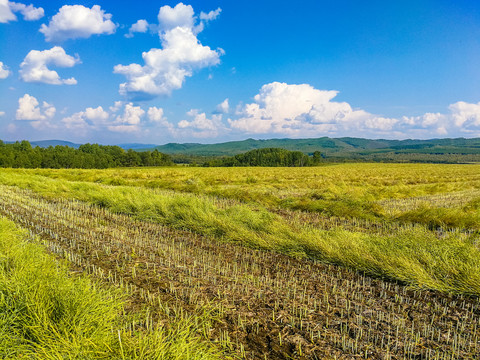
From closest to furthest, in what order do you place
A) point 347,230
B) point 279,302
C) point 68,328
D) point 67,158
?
point 68,328 → point 279,302 → point 347,230 → point 67,158

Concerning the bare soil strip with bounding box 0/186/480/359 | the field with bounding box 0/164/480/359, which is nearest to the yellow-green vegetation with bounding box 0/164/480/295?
the field with bounding box 0/164/480/359

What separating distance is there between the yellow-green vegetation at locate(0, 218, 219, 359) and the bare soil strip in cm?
66

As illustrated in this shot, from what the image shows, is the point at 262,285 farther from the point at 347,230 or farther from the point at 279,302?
the point at 347,230

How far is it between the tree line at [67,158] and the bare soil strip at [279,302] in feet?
274

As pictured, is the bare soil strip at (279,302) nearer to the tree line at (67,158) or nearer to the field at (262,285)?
the field at (262,285)

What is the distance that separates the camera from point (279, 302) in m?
4.51

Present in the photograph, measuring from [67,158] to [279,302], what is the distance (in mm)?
96956

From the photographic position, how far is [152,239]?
8.03m

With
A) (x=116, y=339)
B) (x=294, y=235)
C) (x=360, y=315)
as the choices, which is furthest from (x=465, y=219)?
(x=116, y=339)

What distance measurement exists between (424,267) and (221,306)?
408 cm

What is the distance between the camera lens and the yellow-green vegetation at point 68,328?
2.68 metres

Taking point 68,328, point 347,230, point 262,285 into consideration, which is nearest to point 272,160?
point 347,230

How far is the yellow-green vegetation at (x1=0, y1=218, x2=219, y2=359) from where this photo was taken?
2.68 metres

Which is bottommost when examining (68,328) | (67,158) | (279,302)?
(279,302)
